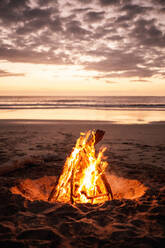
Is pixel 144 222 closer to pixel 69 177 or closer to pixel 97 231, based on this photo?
pixel 97 231

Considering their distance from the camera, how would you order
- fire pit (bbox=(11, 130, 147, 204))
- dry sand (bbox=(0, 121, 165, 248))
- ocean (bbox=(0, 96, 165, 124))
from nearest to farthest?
1. dry sand (bbox=(0, 121, 165, 248))
2. fire pit (bbox=(11, 130, 147, 204))
3. ocean (bbox=(0, 96, 165, 124))

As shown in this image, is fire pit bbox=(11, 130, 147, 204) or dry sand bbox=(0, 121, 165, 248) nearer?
dry sand bbox=(0, 121, 165, 248)

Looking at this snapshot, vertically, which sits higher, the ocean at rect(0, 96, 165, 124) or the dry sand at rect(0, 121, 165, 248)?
the ocean at rect(0, 96, 165, 124)

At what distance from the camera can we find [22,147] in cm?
700

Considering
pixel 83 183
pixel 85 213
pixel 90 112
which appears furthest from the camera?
pixel 90 112

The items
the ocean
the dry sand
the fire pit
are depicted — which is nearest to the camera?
the dry sand

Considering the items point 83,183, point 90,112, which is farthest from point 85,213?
point 90,112

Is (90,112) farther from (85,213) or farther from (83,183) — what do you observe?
(85,213)

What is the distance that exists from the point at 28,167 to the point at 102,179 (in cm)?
235

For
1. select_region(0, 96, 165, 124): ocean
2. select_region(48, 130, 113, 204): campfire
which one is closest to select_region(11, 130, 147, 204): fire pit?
select_region(48, 130, 113, 204): campfire

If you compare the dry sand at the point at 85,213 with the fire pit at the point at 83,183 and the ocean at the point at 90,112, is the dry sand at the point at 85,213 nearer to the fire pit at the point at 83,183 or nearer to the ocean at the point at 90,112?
the fire pit at the point at 83,183

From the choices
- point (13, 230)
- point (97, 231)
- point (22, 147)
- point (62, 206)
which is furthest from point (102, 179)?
point (22, 147)

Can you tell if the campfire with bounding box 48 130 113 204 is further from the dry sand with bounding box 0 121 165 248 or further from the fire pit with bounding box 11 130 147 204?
the dry sand with bounding box 0 121 165 248

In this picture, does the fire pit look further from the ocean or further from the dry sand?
the ocean
